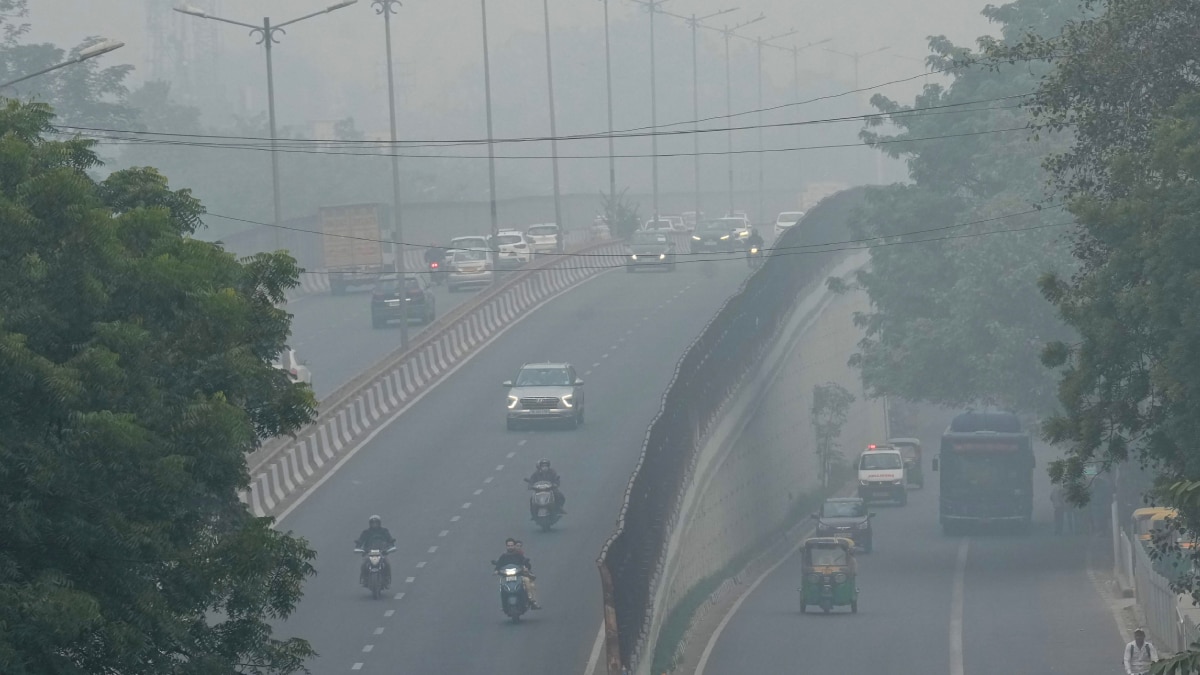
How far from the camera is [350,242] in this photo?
69.8 m

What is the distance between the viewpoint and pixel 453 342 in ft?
182

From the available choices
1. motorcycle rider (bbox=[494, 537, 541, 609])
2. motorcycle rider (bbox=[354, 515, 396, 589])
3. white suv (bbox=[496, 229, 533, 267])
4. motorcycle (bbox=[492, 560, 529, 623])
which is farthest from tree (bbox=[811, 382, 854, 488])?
motorcycle (bbox=[492, 560, 529, 623])

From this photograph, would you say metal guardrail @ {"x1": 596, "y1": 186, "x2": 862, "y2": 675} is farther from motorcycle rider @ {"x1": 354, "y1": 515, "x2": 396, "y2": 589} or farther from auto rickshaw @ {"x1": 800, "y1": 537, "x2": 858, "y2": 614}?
motorcycle rider @ {"x1": 354, "y1": 515, "x2": 396, "y2": 589}

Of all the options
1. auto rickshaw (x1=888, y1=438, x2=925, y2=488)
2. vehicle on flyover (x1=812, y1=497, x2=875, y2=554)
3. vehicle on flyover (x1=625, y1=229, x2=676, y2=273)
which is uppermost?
vehicle on flyover (x1=625, y1=229, x2=676, y2=273)

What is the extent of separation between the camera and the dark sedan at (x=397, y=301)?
199 ft

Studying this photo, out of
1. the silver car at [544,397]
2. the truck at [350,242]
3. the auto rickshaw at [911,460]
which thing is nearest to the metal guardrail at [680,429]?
the silver car at [544,397]

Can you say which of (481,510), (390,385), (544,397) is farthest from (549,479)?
(390,385)

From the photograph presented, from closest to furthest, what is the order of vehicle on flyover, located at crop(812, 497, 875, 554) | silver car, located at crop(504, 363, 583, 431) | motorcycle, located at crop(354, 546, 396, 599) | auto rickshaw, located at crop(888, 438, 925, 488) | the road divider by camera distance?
motorcycle, located at crop(354, 546, 396, 599), the road divider, silver car, located at crop(504, 363, 583, 431), vehicle on flyover, located at crop(812, 497, 875, 554), auto rickshaw, located at crop(888, 438, 925, 488)

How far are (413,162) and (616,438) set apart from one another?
12664 centimetres

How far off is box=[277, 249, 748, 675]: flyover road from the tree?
21.0 ft

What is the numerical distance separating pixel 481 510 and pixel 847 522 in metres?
14.6

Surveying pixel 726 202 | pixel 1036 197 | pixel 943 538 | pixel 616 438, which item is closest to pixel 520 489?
pixel 616 438

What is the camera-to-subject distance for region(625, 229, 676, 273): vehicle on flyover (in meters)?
74.2

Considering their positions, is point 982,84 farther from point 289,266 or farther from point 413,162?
point 413,162
